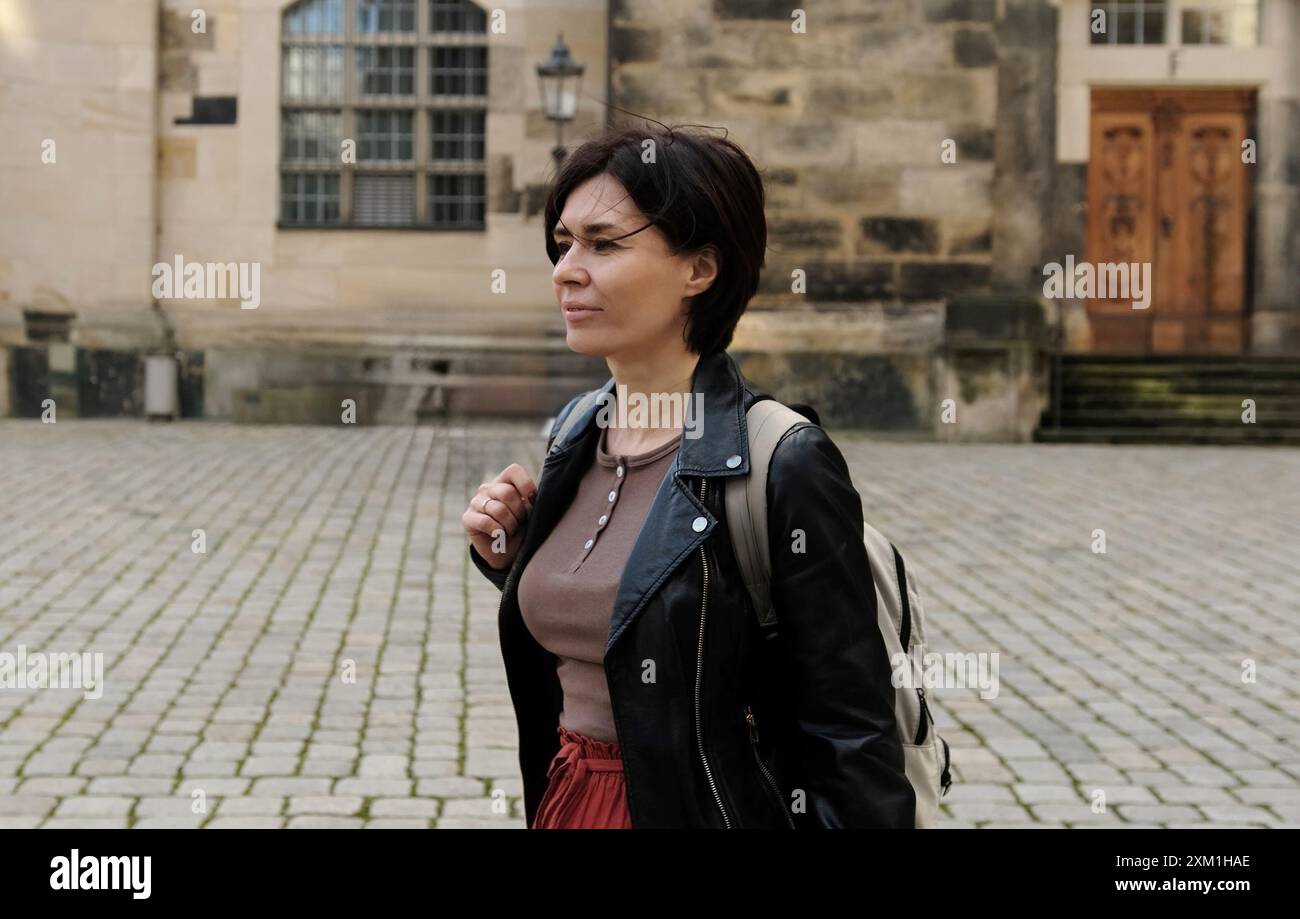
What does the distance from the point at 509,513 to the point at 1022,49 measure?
16.7 meters

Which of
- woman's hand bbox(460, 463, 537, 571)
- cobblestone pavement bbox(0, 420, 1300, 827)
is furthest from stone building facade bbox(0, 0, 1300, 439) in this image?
woman's hand bbox(460, 463, 537, 571)

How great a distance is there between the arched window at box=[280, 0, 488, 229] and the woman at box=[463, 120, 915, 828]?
17.0 meters

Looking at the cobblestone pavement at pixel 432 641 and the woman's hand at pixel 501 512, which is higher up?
the woman's hand at pixel 501 512

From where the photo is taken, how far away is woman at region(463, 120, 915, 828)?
2.16m

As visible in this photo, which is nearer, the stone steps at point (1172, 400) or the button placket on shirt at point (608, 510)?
the button placket on shirt at point (608, 510)

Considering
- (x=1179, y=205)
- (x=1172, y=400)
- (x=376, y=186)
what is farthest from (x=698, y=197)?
(x=1179, y=205)

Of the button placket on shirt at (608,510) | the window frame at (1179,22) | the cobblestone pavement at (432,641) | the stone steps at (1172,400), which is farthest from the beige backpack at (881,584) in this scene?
the window frame at (1179,22)

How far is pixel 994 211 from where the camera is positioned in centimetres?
1797

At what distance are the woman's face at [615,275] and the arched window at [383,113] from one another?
55.9 ft

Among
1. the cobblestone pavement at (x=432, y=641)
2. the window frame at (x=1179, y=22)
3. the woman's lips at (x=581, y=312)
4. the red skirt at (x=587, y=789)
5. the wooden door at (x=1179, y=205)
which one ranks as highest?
the window frame at (x=1179, y=22)

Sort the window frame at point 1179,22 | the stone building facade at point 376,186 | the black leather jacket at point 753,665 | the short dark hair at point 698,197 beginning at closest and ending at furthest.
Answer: the black leather jacket at point 753,665 → the short dark hair at point 698,197 → the stone building facade at point 376,186 → the window frame at point 1179,22

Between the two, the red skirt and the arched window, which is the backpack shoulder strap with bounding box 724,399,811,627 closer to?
the red skirt

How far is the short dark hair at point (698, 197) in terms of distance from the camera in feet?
7.47

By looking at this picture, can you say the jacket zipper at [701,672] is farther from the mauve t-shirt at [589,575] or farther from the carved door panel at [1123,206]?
the carved door panel at [1123,206]
